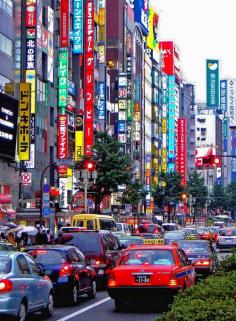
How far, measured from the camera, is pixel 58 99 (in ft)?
261

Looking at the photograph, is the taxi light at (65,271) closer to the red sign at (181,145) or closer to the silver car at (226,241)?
the silver car at (226,241)

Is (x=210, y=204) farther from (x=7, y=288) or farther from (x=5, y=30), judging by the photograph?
(x=7, y=288)

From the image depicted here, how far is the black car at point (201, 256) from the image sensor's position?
27.2 m

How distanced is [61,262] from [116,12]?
103743 mm

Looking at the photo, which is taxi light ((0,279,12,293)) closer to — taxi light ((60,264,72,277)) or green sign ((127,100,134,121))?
taxi light ((60,264,72,277))

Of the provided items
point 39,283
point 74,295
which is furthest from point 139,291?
point 39,283

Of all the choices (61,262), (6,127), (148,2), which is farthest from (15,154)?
(148,2)

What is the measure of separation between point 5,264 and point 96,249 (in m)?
10.4

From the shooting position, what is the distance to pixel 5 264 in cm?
1557

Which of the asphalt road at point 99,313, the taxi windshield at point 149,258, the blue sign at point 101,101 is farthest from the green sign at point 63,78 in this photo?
the taxi windshield at point 149,258

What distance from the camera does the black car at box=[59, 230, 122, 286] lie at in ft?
84.0

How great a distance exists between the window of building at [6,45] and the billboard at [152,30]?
85.9 metres

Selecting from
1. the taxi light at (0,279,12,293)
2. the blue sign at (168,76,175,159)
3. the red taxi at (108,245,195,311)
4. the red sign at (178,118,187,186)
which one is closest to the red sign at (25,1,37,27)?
the red taxi at (108,245,195,311)

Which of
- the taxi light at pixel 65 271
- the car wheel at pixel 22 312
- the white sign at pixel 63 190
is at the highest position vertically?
the white sign at pixel 63 190
